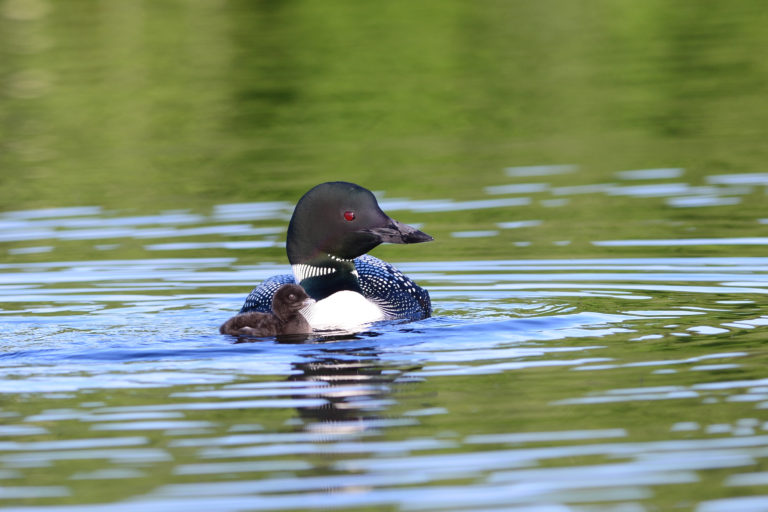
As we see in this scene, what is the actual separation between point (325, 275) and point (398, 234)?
556mm

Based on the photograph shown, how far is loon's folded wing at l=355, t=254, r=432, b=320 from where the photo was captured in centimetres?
862

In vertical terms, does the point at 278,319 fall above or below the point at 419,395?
above

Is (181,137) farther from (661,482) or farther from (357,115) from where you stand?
(661,482)

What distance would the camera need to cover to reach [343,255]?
344 inches

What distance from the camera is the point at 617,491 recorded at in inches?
203

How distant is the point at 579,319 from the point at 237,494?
3.37m

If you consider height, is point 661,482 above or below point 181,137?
below

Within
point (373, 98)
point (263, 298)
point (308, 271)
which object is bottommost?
point (263, 298)

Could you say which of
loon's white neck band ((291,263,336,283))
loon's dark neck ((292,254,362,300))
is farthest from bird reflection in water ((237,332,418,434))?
loon's white neck band ((291,263,336,283))

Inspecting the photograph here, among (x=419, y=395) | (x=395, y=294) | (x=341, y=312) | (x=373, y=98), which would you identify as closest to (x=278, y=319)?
(x=341, y=312)

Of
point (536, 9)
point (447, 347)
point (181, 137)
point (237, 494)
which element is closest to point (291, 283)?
point (447, 347)

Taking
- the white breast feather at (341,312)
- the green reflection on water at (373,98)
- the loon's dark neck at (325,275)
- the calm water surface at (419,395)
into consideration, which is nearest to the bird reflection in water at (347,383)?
the calm water surface at (419,395)

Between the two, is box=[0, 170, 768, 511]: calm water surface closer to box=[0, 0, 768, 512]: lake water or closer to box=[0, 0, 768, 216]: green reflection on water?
→ box=[0, 0, 768, 512]: lake water

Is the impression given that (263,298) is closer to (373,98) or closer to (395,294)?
(395,294)
